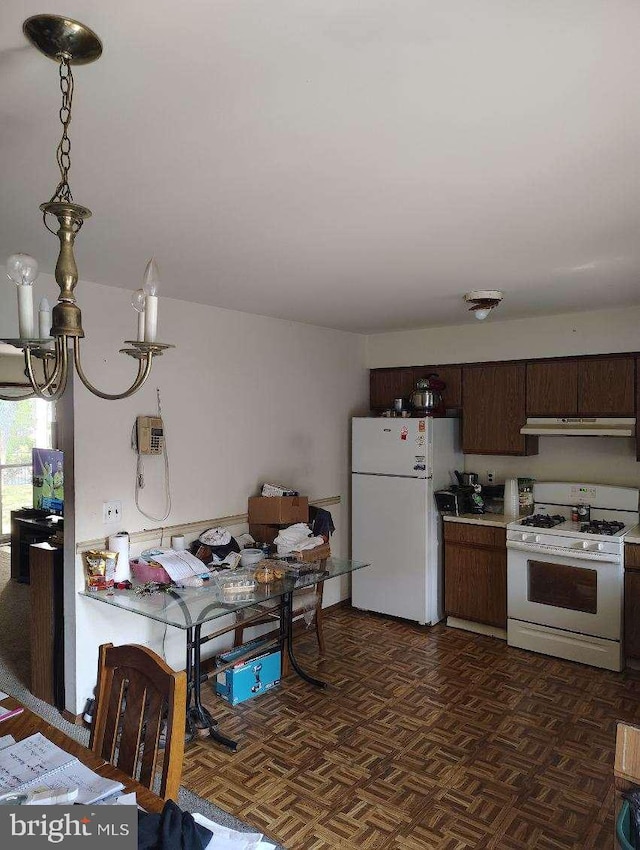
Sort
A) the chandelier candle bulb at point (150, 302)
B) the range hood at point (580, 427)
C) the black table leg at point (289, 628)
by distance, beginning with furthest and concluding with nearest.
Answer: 1. the range hood at point (580, 427)
2. the black table leg at point (289, 628)
3. the chandelier candle bulb at point (150, 302)

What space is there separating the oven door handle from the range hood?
0.81 m

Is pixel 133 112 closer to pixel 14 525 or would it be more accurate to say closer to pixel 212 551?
pixel 212 551

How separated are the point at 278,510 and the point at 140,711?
7.85 feet

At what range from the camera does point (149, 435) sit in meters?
3.49

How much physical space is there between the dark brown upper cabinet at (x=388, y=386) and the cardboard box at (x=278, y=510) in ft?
5.10

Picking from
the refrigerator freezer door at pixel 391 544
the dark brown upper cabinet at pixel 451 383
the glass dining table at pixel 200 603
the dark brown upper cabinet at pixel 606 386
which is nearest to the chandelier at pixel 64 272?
the glass dining table at pixel 200 603

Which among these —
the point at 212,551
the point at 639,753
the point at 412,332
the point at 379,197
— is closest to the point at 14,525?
the point at 212,551

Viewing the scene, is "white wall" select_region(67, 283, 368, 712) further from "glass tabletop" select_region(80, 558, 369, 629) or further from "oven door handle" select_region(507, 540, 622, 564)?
"oven door handle" select_region(507, 540, 622, 564)

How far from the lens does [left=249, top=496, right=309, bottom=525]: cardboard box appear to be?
400 centimetres

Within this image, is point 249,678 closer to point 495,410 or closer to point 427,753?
point 427,753

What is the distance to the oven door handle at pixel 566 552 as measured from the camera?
3744 millimetres

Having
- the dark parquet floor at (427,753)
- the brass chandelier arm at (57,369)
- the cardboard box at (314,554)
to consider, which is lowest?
the dark parquet floor at (427,753)

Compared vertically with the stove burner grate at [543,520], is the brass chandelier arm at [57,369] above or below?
A: above

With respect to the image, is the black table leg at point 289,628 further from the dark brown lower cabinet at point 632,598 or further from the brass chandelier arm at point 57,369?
the brass chandelier arm at point 57,369
